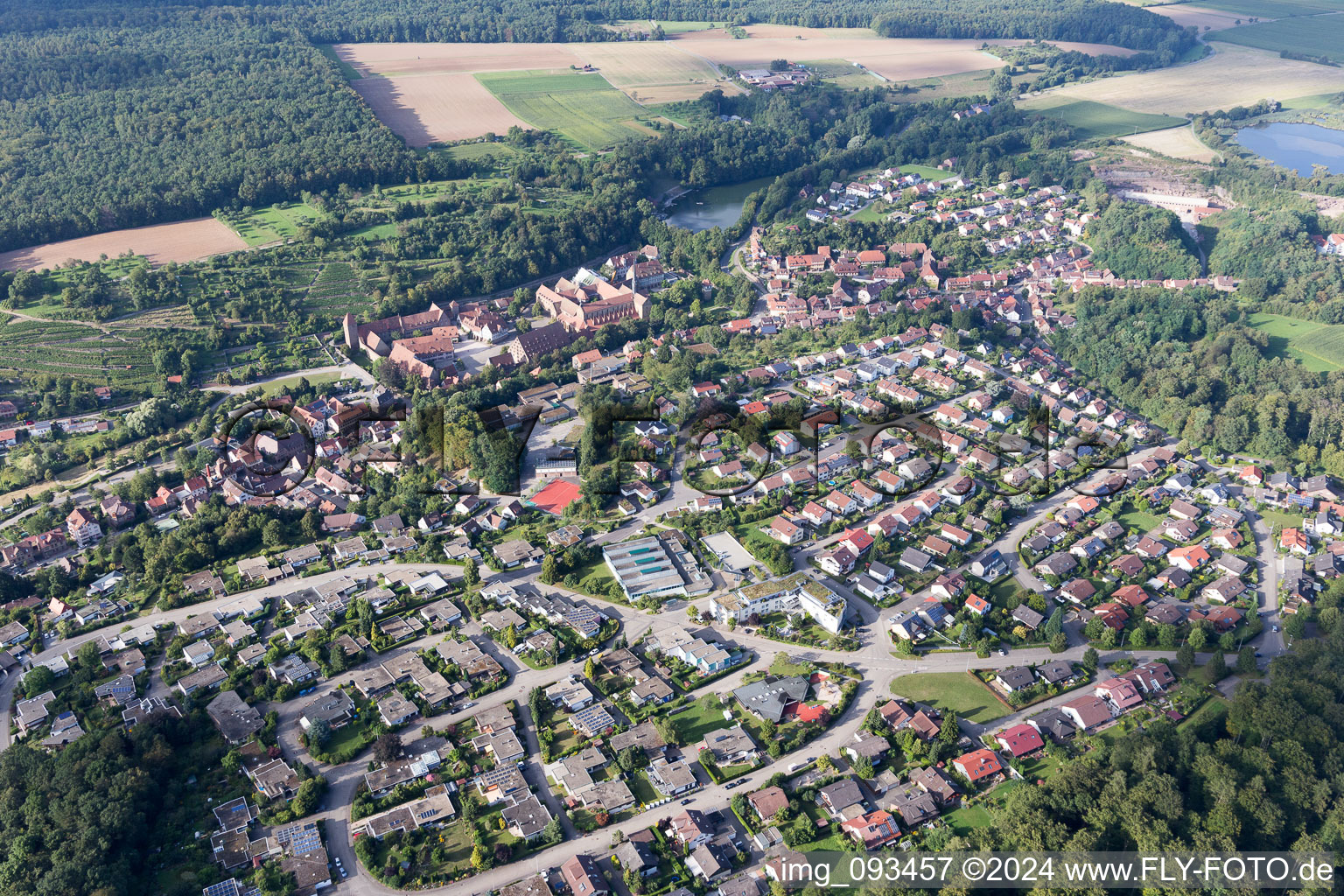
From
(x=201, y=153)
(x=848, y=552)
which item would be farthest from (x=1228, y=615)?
(x=201, y=153)

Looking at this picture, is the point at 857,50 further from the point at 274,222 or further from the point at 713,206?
the point at 274,222

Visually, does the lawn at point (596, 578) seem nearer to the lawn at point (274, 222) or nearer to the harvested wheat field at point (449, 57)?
the lawn at point (274, 222)

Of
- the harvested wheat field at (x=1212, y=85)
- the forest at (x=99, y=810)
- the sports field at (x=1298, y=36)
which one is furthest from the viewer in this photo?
the sports field at (x=1298, y=36)

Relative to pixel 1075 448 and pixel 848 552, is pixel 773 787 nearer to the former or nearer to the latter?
pixel 848 552

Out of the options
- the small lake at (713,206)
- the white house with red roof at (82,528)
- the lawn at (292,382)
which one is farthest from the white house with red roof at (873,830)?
the small lake at (713,206)

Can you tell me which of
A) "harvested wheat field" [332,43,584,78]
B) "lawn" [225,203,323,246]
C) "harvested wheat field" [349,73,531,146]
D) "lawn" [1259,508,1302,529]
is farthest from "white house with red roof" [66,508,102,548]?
"harvested wheat field" [332,43,584,78]
